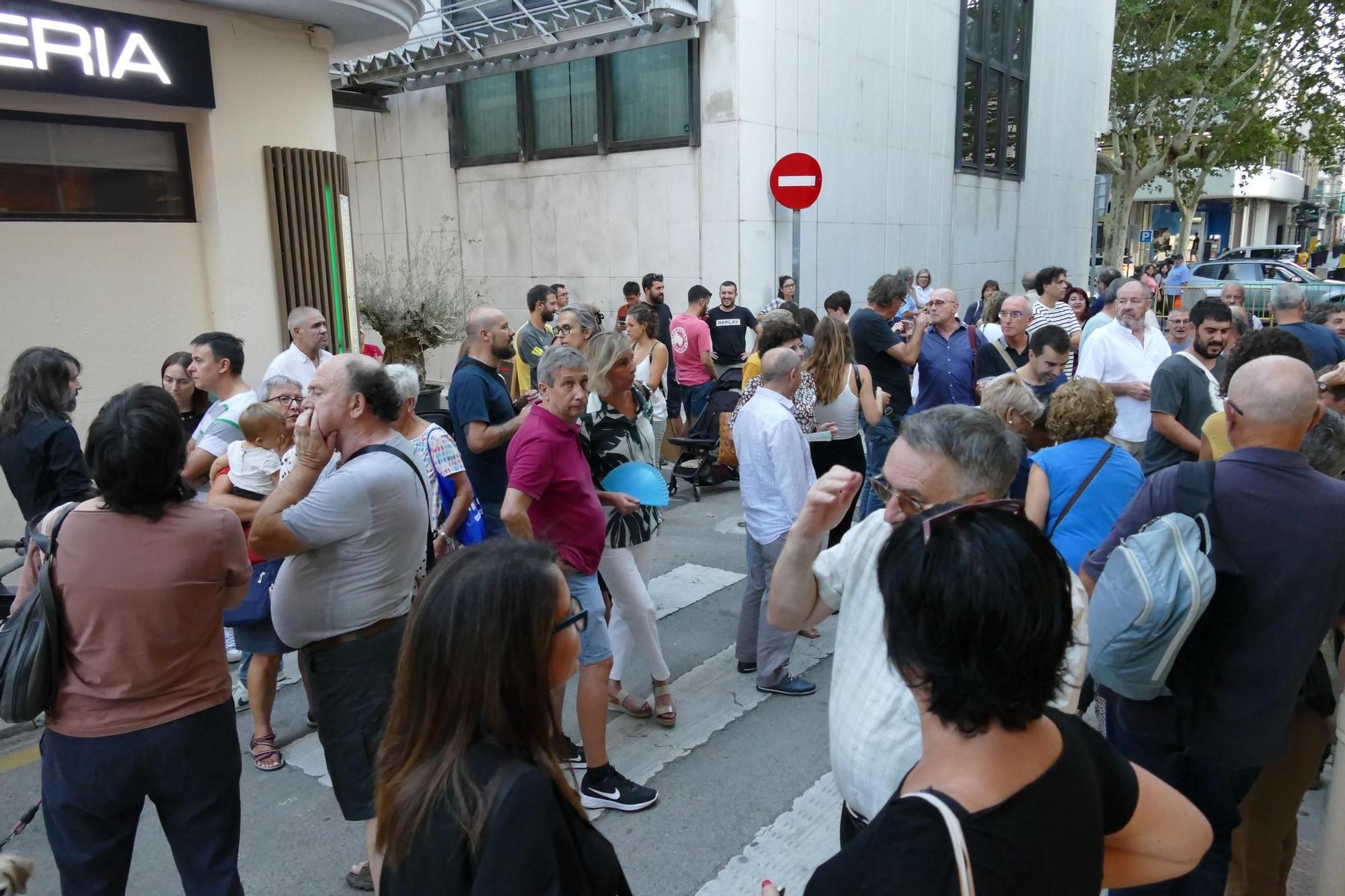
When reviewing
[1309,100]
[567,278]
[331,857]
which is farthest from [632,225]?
Answer: [1309,100]

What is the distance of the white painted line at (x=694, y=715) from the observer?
410 cm

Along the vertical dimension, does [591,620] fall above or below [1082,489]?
below

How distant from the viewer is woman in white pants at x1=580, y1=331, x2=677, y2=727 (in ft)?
13.4

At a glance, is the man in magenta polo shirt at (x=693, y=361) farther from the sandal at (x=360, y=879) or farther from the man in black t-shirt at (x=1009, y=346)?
the sandal at (x=360, y=879)

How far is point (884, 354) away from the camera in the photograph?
681 cm

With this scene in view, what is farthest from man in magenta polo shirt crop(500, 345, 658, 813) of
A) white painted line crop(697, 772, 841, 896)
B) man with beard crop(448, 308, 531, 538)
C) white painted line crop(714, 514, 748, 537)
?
white painted line crop(714, 514, 748, 537)

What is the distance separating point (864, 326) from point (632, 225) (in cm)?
606

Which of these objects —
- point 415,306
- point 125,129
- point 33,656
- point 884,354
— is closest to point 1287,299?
point 884,354

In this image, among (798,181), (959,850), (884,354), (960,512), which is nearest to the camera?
(959,850)

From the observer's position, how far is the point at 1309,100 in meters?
29.2

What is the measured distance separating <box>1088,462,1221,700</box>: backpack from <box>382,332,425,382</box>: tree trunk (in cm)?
990

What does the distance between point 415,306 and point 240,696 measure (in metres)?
7.40

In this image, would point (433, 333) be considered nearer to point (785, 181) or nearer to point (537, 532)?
point (785, 181)

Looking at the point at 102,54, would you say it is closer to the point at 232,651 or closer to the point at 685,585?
the point at 232,651
